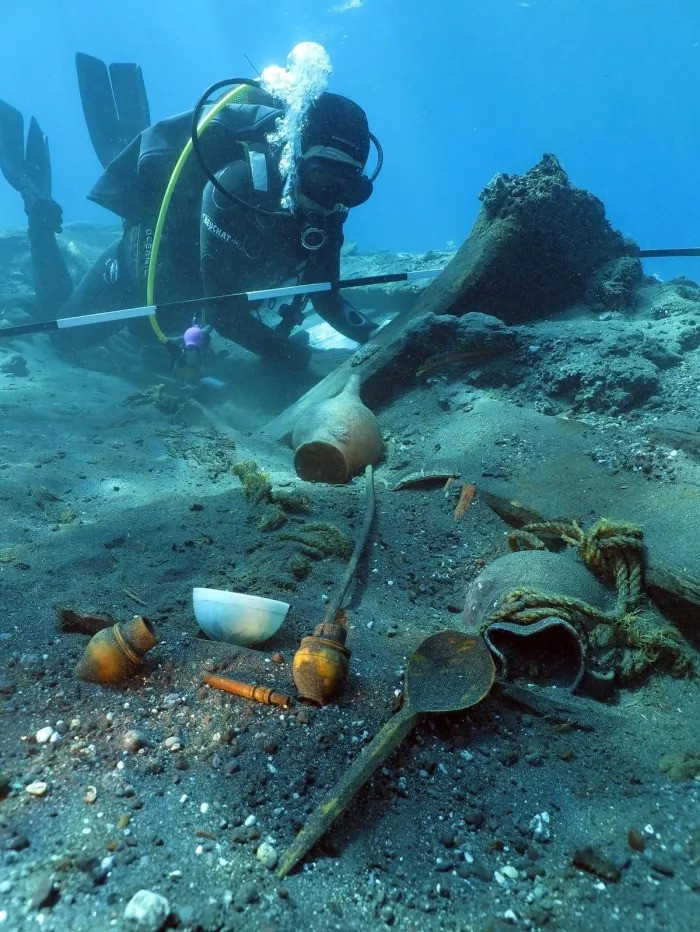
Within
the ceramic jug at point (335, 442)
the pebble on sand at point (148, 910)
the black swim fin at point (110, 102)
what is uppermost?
the black swim fin at point (110, 102)

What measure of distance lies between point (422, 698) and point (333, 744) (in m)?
0.39

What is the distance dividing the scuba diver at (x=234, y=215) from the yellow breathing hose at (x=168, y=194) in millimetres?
20

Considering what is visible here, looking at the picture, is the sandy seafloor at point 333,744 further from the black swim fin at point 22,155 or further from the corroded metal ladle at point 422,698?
the black swim fin at point 22,155

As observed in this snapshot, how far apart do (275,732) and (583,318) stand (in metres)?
5.83

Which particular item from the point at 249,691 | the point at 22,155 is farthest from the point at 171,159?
the point at 249,691

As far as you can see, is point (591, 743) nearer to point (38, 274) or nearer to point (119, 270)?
point (119, 270)

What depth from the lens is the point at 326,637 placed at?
6.66 ft

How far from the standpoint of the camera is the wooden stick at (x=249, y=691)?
1.94 meters

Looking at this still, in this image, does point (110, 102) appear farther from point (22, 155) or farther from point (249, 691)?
point (249, 691)

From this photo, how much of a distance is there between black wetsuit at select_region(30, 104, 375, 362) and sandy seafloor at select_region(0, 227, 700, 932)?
393 cm

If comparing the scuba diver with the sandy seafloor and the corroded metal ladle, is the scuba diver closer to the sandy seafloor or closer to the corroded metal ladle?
the sandy seafloor

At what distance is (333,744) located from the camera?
1.83 meters

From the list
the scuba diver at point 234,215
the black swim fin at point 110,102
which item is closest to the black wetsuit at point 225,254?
the scuba diver at point 234,215

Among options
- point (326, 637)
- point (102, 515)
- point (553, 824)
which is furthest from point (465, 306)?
point (553, 824)
